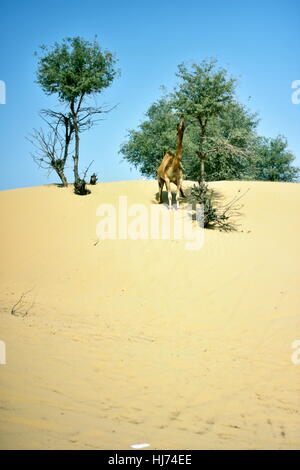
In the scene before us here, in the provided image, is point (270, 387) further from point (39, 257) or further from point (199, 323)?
point (39, 257)

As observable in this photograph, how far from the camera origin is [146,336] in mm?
6156

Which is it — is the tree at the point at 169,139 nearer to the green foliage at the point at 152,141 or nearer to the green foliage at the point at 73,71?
the green foliage at the point at 152,141

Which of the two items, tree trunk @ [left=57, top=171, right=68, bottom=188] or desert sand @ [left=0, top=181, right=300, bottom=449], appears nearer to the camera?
desert sand @ [left=0, top=181, right=300, bottom=449]

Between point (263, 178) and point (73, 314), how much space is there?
33.0 m

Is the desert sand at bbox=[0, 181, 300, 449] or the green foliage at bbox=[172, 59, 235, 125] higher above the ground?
the green foliage at bbox=[172, 59, 235, 125]

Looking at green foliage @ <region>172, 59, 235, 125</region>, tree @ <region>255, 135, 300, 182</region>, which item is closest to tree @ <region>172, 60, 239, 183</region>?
green foliage @ <region>172, 59, 235, 125</region>

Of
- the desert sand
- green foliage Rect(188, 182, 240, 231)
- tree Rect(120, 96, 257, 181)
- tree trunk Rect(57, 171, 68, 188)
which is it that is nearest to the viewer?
the desert sand

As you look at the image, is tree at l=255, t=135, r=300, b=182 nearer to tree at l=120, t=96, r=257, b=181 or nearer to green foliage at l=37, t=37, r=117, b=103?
tree at l=120, t=96, r=257, b=181

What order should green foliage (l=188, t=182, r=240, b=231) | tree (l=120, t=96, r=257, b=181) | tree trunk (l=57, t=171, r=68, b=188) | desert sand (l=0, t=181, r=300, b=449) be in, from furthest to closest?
tree (l=120, t=96, r=257, b=181) → tree trunk (l=57, t=171, r=68, b=188) → green foliage (l=188, t=182, r=240, b=231) → desert sand (l=0, t=181, r=300, b=449)

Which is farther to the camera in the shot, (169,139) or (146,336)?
(169,139)

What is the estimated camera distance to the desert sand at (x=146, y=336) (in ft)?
11.1

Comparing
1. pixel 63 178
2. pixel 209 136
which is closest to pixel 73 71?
pixel 63 178

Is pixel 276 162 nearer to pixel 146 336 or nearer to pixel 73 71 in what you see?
pixel 73 71

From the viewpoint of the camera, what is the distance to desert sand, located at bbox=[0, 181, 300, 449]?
3383 millimetres
